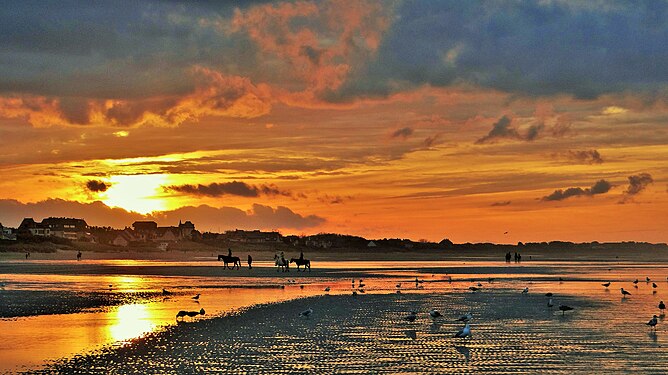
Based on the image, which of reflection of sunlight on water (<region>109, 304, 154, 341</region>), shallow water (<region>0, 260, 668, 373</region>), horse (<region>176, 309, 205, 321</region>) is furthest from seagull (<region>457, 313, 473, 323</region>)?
reflection of sunlight on water (<region>109, 304, 154, 341</region>)

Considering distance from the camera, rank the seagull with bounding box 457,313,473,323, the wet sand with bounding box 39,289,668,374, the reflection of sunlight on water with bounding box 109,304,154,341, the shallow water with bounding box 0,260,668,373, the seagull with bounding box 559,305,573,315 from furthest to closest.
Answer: the seagull with bounding box 559,305,573,315
the seagull with bounding box 457,313,473,323
the reflection of sunlight on water with bounding box 109,304,154,341
the shallow water with bounding box 0,260,668,373
the wet sand with bounding box 39,289,668,374

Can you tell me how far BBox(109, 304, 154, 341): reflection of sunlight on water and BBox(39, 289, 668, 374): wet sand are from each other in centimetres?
83

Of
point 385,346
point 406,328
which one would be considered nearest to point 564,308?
point 406,328

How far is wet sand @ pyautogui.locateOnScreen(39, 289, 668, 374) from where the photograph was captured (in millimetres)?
19125

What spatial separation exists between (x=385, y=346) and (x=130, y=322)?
10322mm

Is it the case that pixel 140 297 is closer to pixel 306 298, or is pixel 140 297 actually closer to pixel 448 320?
pixel 306 298

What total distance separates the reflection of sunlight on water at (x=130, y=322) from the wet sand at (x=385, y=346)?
2.71 feet

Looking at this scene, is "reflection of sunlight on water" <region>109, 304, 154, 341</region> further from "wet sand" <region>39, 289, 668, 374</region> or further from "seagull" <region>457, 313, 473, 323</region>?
"seagull" <region>457, 313, 473, 323</region>

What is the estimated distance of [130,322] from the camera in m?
28.5

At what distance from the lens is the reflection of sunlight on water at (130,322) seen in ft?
82.4

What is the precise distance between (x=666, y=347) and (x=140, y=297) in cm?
2570

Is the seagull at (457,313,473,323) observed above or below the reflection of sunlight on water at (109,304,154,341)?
above

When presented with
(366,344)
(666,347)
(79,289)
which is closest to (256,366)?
(366,344)

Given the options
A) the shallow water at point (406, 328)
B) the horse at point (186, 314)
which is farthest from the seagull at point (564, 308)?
the horse at point (186, 314)
